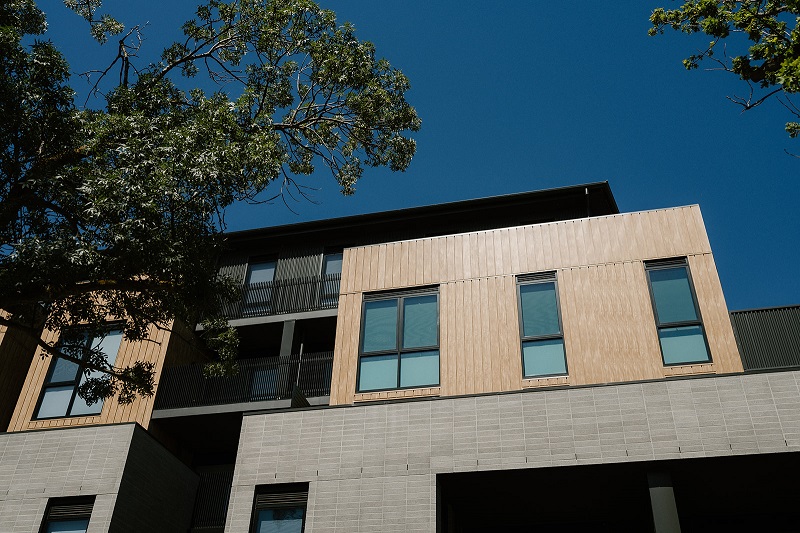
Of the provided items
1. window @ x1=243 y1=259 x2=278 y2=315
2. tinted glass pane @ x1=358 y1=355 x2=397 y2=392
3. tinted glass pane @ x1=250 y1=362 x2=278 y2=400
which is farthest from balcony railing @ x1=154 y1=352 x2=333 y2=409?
tinted glass pane @ x1=358 y1=355 x2=397 y2=392

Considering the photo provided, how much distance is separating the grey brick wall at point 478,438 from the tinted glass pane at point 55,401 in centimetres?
704

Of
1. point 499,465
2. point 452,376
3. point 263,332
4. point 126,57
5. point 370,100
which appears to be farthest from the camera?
point 263,332

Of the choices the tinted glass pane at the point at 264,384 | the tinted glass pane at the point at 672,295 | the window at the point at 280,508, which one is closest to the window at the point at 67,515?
the window at the point at 280,508

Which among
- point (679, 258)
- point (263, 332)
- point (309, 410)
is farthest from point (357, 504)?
point (263, 332)

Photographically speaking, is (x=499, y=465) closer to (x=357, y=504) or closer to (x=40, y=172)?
(x=357, y=504)

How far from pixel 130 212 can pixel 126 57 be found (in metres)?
4.38

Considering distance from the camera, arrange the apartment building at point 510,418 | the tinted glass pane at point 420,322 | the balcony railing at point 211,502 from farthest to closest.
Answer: the balcony railing at point 211,502 < the tinted glass pane at point 420,322 < the apartment building at point 510,418

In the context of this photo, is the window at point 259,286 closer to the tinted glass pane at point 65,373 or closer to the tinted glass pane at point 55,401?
the tinted glass pane at point 65,373

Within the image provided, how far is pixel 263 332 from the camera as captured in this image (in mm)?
20516

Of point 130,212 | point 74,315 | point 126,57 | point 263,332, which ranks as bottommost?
point 74,315

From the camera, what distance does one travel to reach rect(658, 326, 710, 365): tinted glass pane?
11.7 meters

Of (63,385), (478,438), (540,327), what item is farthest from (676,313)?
(63,385)

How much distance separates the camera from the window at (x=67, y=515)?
1334cm

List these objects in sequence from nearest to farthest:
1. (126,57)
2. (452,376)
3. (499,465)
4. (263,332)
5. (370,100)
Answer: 1. (499,465)
2. (452,376)
3. (126,57)
4. (370,100)
5. (263,332)
